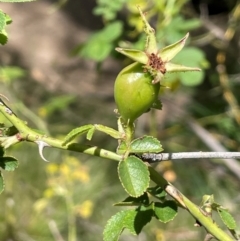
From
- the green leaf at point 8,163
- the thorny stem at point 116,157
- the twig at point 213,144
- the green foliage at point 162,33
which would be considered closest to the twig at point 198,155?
the thorny stem at point 116,157

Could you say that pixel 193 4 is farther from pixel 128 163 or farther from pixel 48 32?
pixel 128 163

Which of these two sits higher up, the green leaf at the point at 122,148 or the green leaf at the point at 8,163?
the green leaf at the point at 8,163

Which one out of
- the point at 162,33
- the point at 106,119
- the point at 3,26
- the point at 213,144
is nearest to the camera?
the point at 3,26

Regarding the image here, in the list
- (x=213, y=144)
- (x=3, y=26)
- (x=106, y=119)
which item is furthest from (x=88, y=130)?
(x=106, y=119)

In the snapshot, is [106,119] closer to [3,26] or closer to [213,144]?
[213,144]

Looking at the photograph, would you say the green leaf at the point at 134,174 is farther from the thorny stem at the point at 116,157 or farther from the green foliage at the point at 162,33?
the green foliage at the point at 162,33

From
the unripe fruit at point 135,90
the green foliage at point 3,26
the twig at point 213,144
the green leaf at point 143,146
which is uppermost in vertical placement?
the twig at point 213,144
